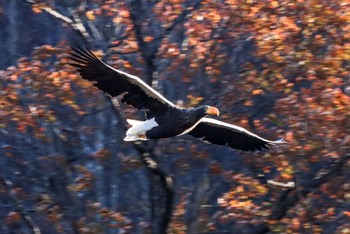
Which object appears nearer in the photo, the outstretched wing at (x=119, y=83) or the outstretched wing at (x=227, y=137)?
the outstretched wing at (x=119, y=83)

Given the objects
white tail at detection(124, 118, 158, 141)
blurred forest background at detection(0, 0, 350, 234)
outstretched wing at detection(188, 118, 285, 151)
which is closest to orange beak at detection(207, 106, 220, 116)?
white tail at detection(124, 118, 158, 141)

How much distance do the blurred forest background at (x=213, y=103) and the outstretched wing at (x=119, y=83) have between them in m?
1.00

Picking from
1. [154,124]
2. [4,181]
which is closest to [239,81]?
[154,124]

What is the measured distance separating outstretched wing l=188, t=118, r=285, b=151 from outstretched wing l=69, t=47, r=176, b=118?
879 millimetres

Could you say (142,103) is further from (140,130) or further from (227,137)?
(227,137)

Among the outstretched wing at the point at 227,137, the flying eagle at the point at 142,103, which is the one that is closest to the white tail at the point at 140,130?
the flying eagle at the point at 142,103

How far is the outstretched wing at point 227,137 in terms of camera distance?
10320 millimetres

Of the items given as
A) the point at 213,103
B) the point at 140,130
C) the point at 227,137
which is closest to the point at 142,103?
the point at 140,130

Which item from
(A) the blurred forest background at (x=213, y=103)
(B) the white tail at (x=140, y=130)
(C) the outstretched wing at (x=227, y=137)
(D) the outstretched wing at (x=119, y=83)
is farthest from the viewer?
(A) the blurred forest background at (x=213, y=103)

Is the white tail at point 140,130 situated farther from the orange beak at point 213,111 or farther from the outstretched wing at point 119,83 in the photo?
the orange beak at point 213,111

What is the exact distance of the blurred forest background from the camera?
11055mm

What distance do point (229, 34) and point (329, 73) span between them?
1.24 metres

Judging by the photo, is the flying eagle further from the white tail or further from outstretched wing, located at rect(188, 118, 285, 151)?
outstretched wing, located at rect(188, 118, 285, 151)

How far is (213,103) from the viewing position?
11.3m
